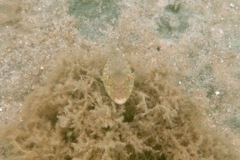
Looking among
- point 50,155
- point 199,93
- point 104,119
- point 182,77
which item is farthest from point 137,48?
point 50,155

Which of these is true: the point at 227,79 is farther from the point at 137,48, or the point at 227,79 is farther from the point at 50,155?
the point at 50,155

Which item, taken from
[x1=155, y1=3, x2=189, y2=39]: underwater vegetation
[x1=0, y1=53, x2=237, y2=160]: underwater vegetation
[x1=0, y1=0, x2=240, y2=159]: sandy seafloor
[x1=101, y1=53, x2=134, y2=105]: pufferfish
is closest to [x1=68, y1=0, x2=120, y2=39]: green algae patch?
[x1=0, y1=0, x2=240, y2=159]: sandy seafloor

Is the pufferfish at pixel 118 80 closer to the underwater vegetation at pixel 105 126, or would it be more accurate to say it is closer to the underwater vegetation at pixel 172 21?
the underwater vegetation at pixel 105 126

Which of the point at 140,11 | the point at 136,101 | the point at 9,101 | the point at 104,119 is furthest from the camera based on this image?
the point at 140,11

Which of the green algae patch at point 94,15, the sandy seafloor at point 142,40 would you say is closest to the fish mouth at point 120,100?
the sandy seafloor at point 142,40

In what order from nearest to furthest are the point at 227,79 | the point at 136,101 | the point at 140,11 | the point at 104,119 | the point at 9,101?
the point at 104,119
the point at 136,101
the point at 9,101
the point at 227,79
the point at 140,11

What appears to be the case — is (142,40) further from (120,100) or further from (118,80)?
(120,100)

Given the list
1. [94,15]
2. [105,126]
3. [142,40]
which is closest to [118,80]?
[105,126]
